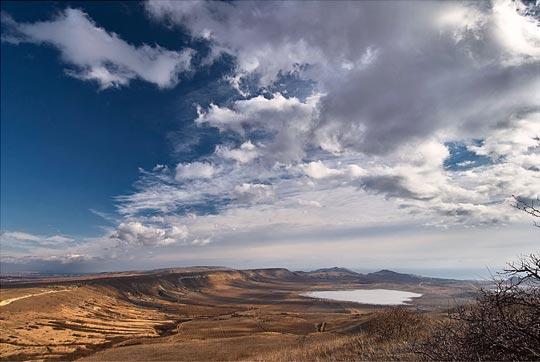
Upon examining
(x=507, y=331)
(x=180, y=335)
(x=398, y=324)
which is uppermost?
(x=507, y=331)

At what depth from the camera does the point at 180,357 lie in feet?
193

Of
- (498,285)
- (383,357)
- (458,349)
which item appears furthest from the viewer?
(383,357)

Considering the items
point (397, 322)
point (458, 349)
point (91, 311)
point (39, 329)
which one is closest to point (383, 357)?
point (458, 349)

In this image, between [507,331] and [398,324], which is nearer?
[507,331]

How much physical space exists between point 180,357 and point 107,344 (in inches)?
1256

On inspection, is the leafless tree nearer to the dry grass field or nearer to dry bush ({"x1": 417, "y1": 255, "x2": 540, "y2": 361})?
dry bush ({"x1": 417, "y1": 255, "x2": 540, "y2": 361})

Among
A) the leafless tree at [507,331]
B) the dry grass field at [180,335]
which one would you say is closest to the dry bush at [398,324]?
the dry grass field at [180,335]

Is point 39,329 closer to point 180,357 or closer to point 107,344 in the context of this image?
point 107,344

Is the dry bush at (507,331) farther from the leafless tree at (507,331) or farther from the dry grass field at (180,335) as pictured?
the dry grass field at (180,335)

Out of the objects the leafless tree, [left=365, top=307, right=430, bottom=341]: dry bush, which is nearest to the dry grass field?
[left=365, top=307, right=430, bottom=341]: dry bush

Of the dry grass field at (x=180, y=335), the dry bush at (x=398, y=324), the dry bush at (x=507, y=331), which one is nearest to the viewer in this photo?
the dry bush at (x=507, y=331)

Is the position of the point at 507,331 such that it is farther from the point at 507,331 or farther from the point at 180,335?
the point at 180,335

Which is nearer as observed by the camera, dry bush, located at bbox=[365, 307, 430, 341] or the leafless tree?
the leafless tree

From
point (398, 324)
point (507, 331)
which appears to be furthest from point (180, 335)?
point (507, 331)
